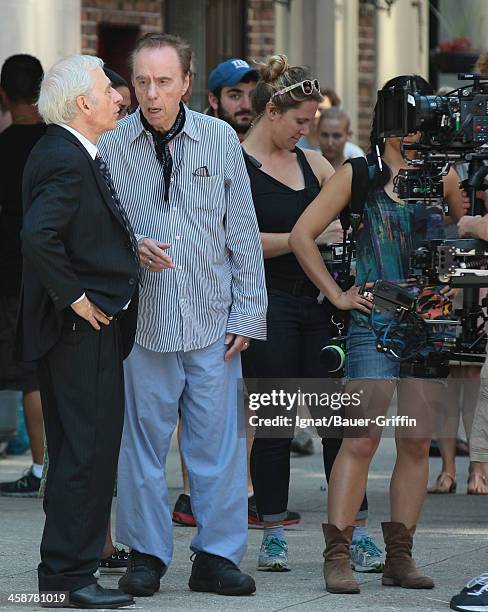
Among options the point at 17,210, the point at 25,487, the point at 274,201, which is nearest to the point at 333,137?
the point at 17,210

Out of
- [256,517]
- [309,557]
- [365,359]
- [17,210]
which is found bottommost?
[256,517]

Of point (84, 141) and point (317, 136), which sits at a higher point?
point (84, 141)

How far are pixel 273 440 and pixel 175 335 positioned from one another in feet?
2.92

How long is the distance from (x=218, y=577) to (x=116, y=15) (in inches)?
342

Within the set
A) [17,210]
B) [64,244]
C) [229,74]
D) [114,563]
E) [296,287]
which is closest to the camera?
[64,244]

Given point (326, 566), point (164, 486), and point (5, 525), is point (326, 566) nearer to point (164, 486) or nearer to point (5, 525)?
point (164, 486)

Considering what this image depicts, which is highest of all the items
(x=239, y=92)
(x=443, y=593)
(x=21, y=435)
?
(x=239, y=92)

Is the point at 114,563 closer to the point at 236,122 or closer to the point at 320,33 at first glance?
the point at 236,122

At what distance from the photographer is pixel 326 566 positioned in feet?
19.9

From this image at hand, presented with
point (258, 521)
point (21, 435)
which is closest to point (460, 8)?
point (21, 435)

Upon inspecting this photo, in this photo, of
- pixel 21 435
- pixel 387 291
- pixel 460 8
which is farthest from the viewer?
pixel 460 8

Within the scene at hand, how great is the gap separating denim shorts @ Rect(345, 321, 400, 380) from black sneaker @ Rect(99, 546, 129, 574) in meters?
1.11

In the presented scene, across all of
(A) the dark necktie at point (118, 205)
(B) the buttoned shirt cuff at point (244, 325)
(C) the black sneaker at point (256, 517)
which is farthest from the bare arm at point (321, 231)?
(C) the black sneaker at point (256, 517)

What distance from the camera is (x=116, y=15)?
13984 mm
